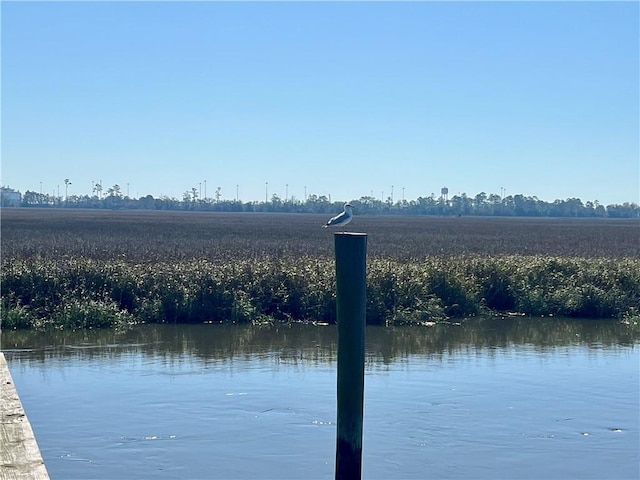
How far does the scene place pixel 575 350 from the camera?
772 inches

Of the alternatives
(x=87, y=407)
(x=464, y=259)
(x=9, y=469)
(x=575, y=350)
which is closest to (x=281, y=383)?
(x=87, y=407)

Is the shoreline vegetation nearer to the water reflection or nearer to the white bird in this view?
the water reflection

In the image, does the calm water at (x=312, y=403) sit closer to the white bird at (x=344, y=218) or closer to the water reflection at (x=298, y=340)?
the water reflection at (x=298, y=340)

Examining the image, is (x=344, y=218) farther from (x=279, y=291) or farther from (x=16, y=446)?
(x=279, y=291)

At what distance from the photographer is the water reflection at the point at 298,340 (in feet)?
60.8

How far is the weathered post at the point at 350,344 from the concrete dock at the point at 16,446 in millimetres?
2287

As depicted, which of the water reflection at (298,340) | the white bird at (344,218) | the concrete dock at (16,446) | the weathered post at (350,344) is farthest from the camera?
the water reflection at (298,340)

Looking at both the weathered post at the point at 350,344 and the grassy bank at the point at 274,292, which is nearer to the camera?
the weathered post at the point at 350,344

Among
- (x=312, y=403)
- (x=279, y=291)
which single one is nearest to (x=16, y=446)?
(x=312, y=403)

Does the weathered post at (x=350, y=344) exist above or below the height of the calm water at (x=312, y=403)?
above

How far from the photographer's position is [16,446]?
6.95 metres

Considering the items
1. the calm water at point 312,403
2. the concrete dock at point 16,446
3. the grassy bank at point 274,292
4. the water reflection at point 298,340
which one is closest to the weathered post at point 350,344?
the concrete dock at point 16,446

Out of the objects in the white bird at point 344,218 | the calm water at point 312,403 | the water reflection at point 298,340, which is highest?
the white bird at point 344,218

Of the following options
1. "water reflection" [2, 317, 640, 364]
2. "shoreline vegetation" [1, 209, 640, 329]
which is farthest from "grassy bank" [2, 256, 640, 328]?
"water reflection" [2, 317, 640, 364]
